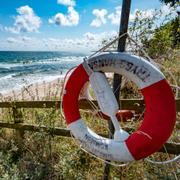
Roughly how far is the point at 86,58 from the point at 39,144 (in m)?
1.49

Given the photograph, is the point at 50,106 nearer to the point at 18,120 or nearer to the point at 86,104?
the point at 86,104

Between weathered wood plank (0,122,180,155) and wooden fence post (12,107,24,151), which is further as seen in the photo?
wooden fence post (12,107,24,151)

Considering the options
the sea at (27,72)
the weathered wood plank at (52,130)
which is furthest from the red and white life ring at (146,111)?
the weathered wood plank at (52,130)

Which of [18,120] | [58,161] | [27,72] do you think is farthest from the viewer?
[27,72]

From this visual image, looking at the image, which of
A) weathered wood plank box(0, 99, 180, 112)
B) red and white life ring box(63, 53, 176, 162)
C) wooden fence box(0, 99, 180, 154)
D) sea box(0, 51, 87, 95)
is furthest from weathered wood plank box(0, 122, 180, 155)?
sea box(0, 51, 87, 95)

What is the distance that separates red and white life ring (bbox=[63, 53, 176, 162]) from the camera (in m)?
1.91

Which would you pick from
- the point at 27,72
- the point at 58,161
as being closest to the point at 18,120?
the point at 58,161

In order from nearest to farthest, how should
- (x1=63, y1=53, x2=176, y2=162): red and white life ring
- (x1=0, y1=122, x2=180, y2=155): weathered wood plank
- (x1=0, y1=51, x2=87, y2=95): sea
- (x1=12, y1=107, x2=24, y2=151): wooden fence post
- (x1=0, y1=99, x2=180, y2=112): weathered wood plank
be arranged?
(x1=63, y1=53, x2=176, y2=162): red and white life ring → (x1=0, y1=122, x2=180, y2=155): weathered wood plank → (x1=0, y1=99, x2=180, y2=112): weathered wood plank → (x1=12, y1=107, x2=24, y2=151): wooden fence post → (x1=0, y1=51, x2=87, y2=95): sea

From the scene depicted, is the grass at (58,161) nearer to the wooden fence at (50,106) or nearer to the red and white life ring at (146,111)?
the wooden fence at (50,106)

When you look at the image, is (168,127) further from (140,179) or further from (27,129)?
(27,129)

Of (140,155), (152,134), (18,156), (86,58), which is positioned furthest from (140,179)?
(18,156)

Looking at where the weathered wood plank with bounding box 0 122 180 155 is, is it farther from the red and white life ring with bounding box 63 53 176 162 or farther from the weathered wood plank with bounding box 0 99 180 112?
the red and white life ring with bounding box 63 53 176 162

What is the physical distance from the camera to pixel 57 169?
2904 mm

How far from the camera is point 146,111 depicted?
198 centimetres
